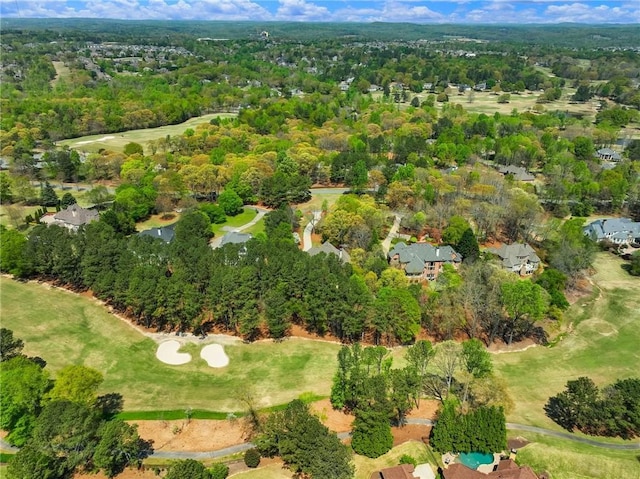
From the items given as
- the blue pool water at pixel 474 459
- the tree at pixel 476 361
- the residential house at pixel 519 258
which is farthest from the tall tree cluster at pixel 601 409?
the residential house at pixel 519 258

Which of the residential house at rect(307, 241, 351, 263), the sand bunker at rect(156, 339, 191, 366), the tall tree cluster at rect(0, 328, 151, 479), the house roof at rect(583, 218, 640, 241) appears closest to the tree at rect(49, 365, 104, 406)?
the tall tree cluster at rect(0, 328, 151, 479)

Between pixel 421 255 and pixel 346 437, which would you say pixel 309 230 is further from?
pixel 346 437

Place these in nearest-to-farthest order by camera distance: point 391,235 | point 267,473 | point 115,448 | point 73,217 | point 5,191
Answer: point 115,448 → point 267,473 → point 73,217 → point 391,235 → point 5,191

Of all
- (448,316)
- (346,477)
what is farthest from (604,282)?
(346,477)

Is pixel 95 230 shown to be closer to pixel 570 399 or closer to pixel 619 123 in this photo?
pixel 570 399

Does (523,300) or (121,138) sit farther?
(121,138)

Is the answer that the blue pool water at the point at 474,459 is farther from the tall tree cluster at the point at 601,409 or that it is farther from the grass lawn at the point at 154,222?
the grass lawn at the point at 154,222

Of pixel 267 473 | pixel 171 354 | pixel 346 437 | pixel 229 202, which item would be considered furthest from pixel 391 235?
pixel 267 473

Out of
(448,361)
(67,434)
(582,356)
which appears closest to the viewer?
(67,434)
